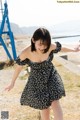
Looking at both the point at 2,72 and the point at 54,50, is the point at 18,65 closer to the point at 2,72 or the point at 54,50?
the point at 54,50

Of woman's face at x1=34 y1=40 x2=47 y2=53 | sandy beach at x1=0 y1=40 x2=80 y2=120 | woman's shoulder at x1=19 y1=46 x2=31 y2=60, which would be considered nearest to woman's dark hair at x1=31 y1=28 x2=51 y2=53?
woman's face at x1=34 y1=40 x2=47 y2=53

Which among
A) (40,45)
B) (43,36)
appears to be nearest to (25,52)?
(40,45)

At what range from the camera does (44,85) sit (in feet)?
14.1

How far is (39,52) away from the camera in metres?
4.23

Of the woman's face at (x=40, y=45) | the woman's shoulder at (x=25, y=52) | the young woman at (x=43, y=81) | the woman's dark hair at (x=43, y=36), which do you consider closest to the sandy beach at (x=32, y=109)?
the young woman at (x=43, y=81)

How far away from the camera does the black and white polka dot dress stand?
4262 millimetres

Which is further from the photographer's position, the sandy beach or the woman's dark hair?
the sandy beach

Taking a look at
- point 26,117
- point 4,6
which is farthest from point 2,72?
point 26,117

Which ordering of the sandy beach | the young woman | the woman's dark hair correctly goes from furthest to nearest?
the sandy beach < the young woman < the woman's dark hair

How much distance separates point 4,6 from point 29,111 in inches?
385

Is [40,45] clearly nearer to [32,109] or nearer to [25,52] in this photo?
[25,52]

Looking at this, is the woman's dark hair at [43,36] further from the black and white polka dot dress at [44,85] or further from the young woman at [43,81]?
the black and white polka dot dress at [44,85]

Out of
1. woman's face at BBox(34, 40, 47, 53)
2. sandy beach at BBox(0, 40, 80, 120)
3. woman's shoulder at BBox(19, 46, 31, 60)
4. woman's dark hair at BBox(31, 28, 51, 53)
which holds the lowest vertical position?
sandy beach at BBox(0, 40, 80, 120)

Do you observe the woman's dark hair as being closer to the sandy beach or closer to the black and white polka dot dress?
the black and white polka dot dress
